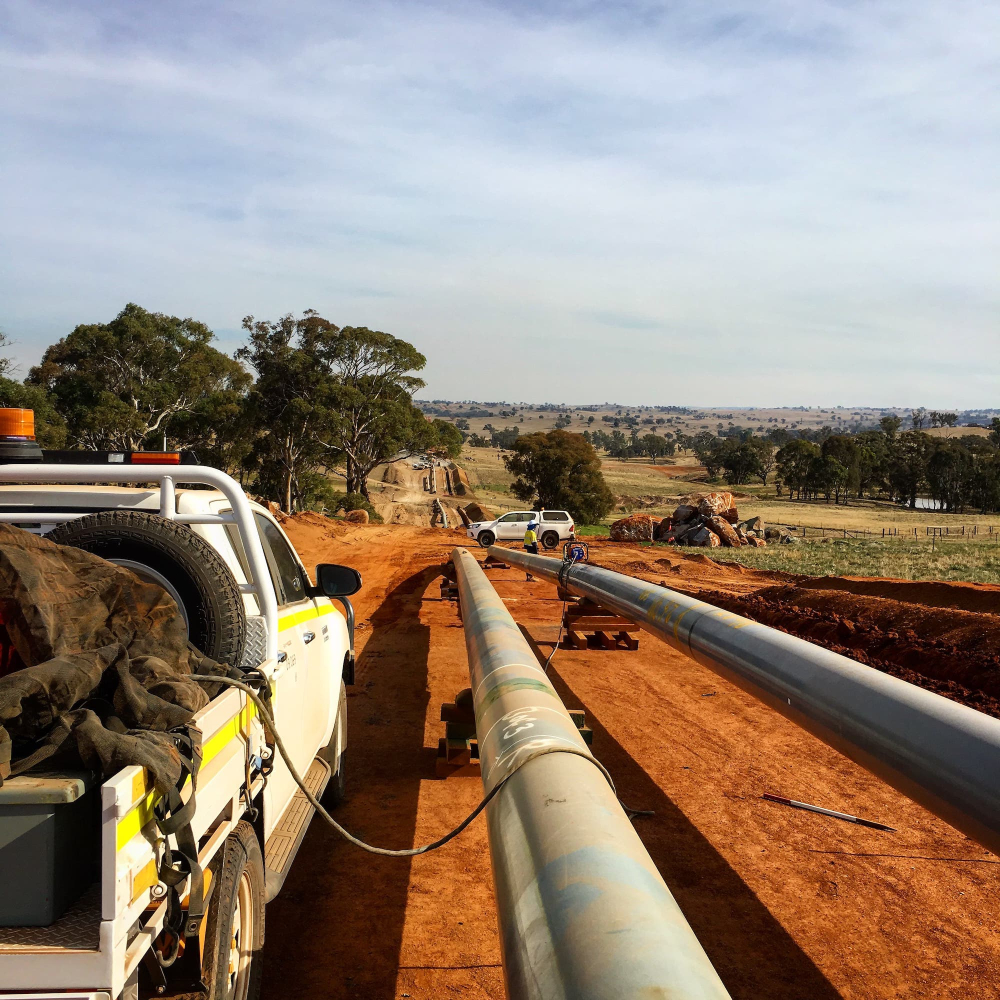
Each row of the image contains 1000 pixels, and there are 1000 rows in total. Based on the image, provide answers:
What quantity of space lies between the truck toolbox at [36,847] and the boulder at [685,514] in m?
38.8

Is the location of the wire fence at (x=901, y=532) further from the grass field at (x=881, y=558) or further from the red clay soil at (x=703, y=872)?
the red clay soil at (x=703, y=872)

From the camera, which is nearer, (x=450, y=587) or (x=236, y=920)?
(x=236, y=920)

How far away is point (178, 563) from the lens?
11.9ft

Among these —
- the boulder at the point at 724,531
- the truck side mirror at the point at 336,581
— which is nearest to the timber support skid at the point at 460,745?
the truck side mirror at the point at 336,581

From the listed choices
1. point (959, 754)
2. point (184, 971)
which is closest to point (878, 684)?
point (959, 754)

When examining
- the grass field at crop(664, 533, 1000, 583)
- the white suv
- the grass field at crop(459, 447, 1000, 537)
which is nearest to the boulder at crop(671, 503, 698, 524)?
the grass field at crop(664, 533, 1000, 583)

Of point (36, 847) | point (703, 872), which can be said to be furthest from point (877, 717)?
point (36, 847)

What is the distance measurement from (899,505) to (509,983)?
84.0 metres

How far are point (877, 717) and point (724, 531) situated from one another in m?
34.7

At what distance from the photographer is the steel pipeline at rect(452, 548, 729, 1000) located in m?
1.98

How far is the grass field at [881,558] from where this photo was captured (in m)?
26.6

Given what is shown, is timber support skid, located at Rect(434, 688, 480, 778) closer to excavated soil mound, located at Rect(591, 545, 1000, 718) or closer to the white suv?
excavated soil mound, located at Rect(591, 545, 1000, 718)

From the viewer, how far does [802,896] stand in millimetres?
5523

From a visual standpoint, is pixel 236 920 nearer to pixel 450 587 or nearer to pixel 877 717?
pixel 877 717
